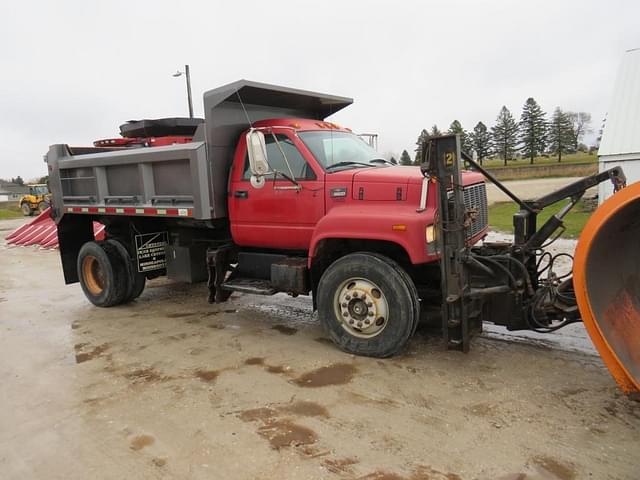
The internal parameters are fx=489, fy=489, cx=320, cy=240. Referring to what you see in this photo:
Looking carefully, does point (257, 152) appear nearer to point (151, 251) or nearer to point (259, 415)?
point (259, 415)

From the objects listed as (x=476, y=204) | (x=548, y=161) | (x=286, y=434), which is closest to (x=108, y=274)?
(x=286, y=434)

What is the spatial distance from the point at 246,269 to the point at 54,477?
11.3ft

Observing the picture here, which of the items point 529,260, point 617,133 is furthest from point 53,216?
point 617,133

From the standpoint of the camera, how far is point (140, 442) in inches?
141

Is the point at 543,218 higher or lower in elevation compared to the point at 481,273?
lower

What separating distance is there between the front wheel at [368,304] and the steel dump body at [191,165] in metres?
1.92

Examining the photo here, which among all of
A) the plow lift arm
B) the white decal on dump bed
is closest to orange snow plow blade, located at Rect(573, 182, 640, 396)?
the plow lift arm

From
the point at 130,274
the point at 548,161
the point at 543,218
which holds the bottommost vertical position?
the point at 543,218

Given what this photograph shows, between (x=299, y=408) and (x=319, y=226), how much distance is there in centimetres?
190

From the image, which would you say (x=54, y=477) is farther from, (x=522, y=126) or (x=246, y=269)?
(x=522, y=126)

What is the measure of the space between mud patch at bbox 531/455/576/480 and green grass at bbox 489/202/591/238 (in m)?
9.46

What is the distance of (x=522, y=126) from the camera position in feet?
227

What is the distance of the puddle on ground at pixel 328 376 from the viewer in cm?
447

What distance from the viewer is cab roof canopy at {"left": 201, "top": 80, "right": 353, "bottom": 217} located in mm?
5812
